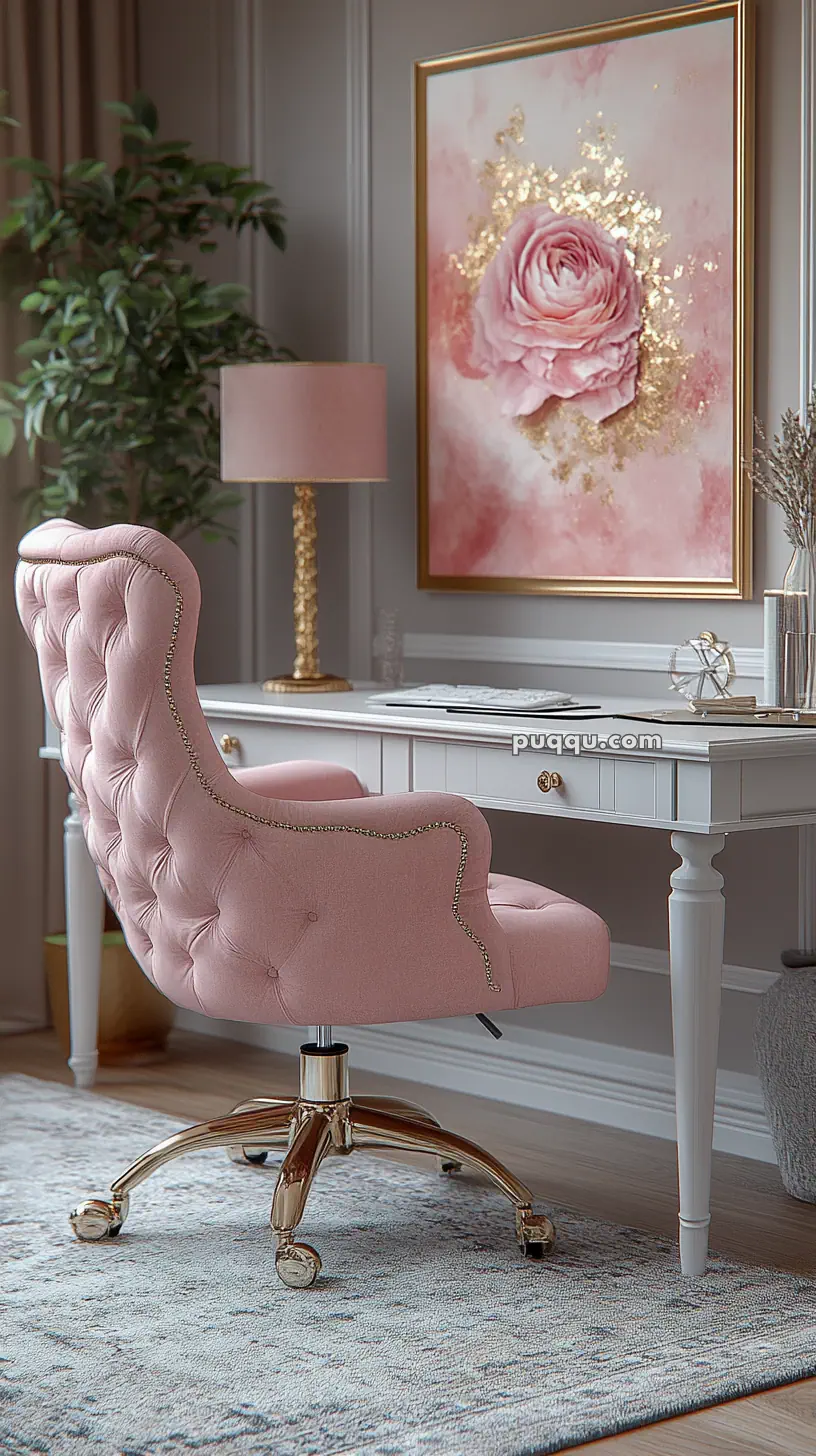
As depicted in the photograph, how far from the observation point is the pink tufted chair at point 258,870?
2.57m

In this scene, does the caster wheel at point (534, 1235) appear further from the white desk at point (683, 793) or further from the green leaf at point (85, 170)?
the green leaf at point (85, 170)

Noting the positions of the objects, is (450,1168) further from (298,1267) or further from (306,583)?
(306,583)

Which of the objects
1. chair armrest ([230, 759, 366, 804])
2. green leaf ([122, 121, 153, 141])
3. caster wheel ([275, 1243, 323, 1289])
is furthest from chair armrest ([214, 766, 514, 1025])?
green leaf ([122, 121, 153, 141])

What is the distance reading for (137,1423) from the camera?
2.20 meters

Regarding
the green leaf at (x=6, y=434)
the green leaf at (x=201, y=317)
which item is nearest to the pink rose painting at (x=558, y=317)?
the green leaf at (x=201, y=317)

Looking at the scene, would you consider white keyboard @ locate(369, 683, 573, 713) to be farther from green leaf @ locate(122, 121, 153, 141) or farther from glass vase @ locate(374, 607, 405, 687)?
green leaf @ locate(122, 121, 153, 141)

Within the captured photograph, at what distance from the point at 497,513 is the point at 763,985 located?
41.5 inches

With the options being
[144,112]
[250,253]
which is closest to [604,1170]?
[250,253]

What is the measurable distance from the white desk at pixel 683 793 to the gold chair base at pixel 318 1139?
27 cm

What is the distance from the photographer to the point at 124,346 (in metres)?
3.91

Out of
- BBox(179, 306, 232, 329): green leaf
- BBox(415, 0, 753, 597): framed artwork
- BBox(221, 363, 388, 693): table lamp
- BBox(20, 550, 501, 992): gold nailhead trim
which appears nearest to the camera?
BBox(20, 550, 501, 992): gold nailhead trim

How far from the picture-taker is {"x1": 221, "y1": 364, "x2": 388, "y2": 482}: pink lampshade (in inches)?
141

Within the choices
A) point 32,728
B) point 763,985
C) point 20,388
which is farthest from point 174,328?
point 763,985

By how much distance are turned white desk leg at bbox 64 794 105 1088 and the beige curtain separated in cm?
51
